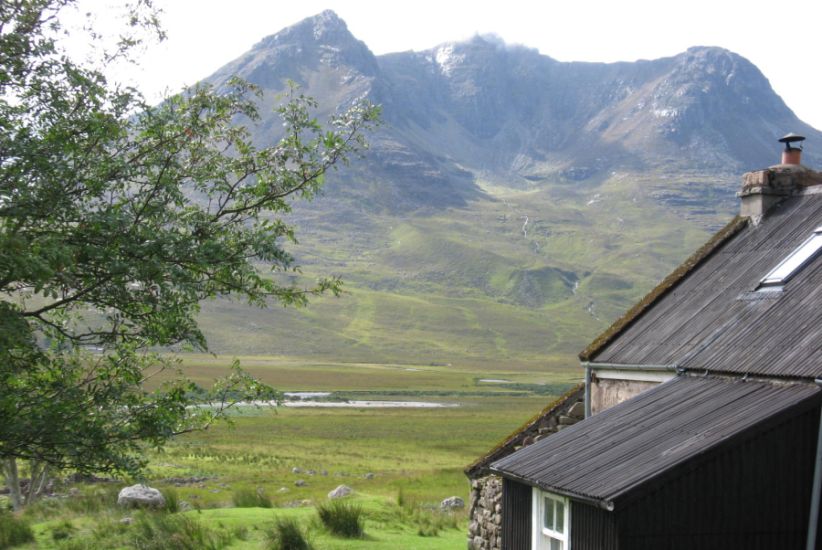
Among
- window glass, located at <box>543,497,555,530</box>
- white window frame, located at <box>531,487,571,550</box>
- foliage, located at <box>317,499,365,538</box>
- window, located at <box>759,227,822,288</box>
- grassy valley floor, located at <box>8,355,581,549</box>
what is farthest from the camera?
foliage, located at <box>317,499,365,538</box>

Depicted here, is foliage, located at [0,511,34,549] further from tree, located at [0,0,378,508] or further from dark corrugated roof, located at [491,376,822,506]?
dark corrugated roof, located at [491,376,822,506]

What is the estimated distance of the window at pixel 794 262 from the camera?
13062 millimetres

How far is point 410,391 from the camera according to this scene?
386ft

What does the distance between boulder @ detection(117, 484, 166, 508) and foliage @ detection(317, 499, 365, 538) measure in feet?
18.3

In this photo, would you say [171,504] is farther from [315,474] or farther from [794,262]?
[315,474]

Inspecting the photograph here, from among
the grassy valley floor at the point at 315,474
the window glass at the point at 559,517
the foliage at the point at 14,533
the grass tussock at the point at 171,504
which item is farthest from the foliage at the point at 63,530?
the window glass at the point at 559,517

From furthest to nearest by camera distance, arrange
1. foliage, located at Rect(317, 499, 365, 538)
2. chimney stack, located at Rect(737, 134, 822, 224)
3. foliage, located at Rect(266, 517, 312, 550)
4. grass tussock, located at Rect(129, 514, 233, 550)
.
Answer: foliage, located at Rect(317, 499, 365, 538) < chimney stack, located at Rect(737, 134, 822, 224) < foliage, located at Rect(266, 517, 312, 550) < grass tussock, located at Rect(129, 514, 233, 550)

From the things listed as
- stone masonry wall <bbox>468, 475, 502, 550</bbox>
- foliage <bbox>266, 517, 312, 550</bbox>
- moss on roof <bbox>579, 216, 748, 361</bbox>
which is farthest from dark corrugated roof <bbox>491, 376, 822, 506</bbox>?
foliage <bbox>266, 517, 312, 550</bbox>

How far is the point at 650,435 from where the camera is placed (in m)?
11.0

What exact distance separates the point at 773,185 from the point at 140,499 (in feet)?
56.4

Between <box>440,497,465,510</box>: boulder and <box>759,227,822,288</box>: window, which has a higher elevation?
<box>759,227,822,288</box>: window

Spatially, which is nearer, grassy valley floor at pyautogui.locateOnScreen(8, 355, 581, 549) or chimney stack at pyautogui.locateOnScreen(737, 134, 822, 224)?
chimney stack at pyautogui.locateOnScreen(737, 134, 822, 224)

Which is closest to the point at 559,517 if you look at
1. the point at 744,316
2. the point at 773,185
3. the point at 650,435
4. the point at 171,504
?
the point at 650,435

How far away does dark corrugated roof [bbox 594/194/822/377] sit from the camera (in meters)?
11.4
